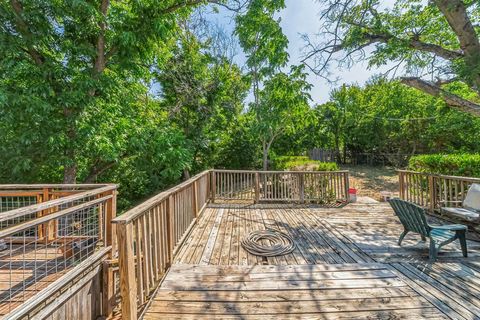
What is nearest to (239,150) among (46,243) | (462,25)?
(462,25)

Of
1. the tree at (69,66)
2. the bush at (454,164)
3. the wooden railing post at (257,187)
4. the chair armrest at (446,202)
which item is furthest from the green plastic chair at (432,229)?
the tree at (69,66)

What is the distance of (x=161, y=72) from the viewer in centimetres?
963

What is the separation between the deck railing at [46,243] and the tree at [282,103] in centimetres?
499

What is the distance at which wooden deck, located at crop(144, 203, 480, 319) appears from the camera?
2.12 meters

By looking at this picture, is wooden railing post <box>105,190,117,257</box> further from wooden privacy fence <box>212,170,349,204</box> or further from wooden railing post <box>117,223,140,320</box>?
wooden privacy fence <box>212,170,349,204</box>

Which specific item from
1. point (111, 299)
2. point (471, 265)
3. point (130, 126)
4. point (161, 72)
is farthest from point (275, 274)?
point (161, 72)

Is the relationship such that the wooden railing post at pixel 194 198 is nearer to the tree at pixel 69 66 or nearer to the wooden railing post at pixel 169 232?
the wooden railing post at pixel 169 232

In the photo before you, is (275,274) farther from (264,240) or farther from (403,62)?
(403,62)

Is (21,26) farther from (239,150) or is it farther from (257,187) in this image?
(239,150)

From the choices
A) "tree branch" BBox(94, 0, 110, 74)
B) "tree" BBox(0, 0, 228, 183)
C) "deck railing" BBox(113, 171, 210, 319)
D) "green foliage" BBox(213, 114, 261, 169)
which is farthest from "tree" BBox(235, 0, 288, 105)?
"green foliage" BBox(213, 114, 261, 169)

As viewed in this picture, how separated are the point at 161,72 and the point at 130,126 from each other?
4.46m

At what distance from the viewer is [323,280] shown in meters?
2.61

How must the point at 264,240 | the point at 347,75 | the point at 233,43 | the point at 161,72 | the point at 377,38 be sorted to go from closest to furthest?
the point at 264,240, the point at 377,38, the point at 347,75, the point at 161,72, the point at 233,43

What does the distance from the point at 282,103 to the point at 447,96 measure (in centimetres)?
450
